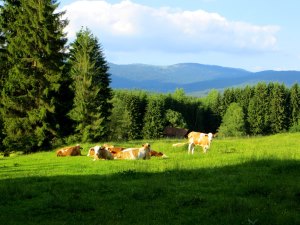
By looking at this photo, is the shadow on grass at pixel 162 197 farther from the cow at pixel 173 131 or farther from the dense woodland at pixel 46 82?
the cow at pixel 173 131

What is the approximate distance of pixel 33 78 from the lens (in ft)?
129

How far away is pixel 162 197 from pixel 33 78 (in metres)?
29.2

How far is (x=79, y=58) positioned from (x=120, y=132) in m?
51.3

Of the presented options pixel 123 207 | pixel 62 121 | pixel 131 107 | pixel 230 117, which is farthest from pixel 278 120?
pixel 123 207

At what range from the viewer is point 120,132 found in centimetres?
10212

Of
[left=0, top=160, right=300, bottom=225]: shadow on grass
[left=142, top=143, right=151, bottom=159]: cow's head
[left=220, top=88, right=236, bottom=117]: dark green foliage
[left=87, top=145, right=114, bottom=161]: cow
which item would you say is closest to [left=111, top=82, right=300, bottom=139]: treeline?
[left=220, top=88, right=236, bottom=117]: dark green foliage

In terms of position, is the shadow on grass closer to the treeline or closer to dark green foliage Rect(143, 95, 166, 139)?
the treeline

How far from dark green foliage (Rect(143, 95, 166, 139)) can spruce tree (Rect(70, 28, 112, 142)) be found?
53987 mm

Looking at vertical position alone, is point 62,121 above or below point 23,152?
above

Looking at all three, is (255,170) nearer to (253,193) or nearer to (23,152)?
(253,193)

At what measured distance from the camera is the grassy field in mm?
10570

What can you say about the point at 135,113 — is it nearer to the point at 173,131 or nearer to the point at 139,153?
the point at 173,131

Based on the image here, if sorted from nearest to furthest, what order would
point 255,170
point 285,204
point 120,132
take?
point 285,204
point 255,170
point 120,132

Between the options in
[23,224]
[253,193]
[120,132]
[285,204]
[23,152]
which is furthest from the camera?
[120,132]
